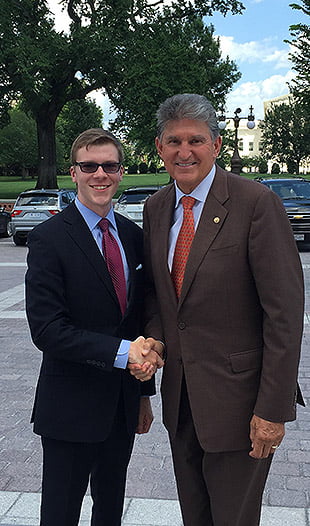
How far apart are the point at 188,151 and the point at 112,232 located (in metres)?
0.47

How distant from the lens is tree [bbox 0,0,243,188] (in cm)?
2597

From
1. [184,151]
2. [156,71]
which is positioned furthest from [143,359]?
[156,71]

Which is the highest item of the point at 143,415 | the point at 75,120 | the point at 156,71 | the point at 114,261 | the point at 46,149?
the point at 156,71

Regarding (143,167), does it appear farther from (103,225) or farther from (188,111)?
(188,111)

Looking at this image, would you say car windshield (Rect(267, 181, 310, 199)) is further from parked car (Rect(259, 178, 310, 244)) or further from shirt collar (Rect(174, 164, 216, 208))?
shirt collar (Rect(174, 164, 216, 208))

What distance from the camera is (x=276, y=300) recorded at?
2061 millimetres

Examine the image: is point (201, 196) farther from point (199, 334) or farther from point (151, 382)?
point (151, 382)

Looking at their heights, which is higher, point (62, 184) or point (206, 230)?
point (206, 230)

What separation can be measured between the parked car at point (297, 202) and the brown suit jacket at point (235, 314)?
40.7 feet

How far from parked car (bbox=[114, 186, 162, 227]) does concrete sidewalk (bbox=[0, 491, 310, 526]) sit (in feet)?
43.4

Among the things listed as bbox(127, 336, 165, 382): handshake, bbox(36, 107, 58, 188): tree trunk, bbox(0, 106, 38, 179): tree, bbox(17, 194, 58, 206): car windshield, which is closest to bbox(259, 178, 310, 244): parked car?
bbox(17, 194, 58, 206): car windshield

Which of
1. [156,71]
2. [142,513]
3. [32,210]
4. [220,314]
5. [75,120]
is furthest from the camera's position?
[75,120]

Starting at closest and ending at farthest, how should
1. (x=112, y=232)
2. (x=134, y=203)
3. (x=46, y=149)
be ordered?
(x=112, y=232) → (x=134, y=203) → (x=46, y=149)

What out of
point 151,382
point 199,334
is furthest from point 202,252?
point 151,382
